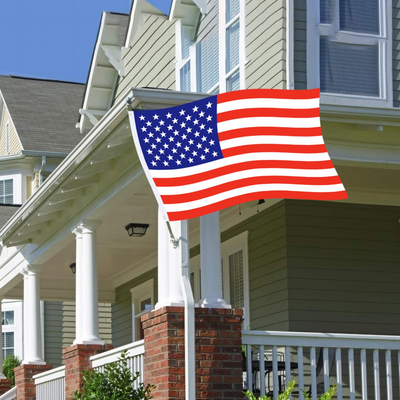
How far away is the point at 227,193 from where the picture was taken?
7.21m

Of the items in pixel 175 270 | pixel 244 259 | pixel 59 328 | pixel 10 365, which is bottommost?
pixel 10 365

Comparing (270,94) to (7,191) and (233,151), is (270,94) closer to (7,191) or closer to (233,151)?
(233,151)

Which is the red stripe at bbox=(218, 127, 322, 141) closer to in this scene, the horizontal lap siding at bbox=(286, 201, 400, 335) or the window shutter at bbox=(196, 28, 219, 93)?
the horizontal lap siding at bbox=(286, 201, 400, 335)

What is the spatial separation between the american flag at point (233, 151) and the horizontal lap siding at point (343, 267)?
11.6ft

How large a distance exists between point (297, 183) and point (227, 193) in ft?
1.99

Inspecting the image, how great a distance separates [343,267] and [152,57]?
5.99 meters

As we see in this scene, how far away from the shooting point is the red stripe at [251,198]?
7.07 meters

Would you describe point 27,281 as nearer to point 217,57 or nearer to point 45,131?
point 217,57

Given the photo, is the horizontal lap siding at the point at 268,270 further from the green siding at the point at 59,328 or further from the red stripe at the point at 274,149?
the green siding at the point at 59,328

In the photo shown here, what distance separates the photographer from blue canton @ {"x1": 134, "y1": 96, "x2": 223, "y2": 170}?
7457 mm

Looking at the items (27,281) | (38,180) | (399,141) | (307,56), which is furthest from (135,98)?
(38,180)

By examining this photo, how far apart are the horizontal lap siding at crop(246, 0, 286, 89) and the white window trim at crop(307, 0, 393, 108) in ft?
1.45

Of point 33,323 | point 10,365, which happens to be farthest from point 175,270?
point 10,365

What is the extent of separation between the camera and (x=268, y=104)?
754 centimetres
